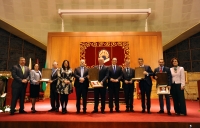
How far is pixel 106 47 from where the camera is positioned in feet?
31.1

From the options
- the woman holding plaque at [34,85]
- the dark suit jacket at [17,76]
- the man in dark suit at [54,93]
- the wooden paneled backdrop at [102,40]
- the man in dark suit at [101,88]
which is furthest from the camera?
the wooden paneled backdrop at [102,40]

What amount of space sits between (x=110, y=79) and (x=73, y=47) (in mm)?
5355

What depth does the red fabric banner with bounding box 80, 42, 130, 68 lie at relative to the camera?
9344 mm

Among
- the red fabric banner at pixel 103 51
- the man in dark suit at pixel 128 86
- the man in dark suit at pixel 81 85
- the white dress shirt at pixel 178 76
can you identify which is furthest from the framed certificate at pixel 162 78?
the red fabric banner at pixel 103 51

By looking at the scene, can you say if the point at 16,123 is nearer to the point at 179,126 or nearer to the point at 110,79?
the point at 110,79

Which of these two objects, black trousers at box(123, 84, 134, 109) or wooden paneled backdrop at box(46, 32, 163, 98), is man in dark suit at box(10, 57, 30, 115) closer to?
black trousers at box(123, 84, 134, 109)

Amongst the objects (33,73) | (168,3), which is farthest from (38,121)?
(168,3)

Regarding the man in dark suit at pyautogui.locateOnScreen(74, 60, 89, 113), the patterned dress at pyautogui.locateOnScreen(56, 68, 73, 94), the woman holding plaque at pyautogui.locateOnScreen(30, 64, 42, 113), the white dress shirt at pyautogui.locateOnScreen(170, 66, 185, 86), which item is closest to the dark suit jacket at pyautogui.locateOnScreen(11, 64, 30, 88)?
the woman holding plaque at pyautogui.locateOnScreen(30, 64, 42, 113)

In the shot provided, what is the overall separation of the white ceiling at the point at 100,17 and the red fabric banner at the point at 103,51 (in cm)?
162

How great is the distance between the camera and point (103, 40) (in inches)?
376

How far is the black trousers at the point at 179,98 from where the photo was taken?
4.14 metres

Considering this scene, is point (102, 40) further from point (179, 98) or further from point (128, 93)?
point (179, 98)

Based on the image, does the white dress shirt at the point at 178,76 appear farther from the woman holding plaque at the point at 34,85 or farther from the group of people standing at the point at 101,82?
the woman holding plaque at the point at 34,85

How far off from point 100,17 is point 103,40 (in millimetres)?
1616
